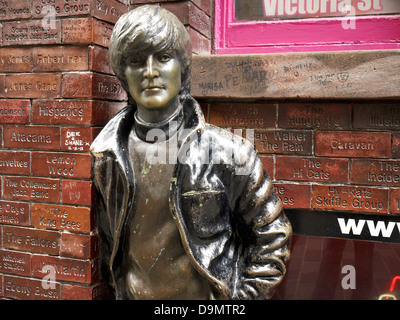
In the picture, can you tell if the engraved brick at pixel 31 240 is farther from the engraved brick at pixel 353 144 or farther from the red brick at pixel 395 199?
the red brick at pixel 395 199

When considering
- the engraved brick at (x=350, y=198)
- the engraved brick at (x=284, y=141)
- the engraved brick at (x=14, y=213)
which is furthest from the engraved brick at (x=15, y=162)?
the engraved brick at (x=350, y=198)

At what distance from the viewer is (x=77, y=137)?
185cm

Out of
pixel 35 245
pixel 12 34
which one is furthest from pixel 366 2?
pixel 35 245

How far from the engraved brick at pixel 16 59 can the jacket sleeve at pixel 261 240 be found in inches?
47.2

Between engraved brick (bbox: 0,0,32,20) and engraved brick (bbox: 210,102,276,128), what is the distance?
98cm

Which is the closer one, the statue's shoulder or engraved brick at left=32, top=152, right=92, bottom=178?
the statue's shoulder

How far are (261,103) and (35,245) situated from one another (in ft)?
4.28

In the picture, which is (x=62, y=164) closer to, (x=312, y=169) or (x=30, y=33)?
(x=30, y=33)

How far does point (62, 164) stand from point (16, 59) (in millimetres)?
551

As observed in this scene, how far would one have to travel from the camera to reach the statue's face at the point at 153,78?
4.16 feet

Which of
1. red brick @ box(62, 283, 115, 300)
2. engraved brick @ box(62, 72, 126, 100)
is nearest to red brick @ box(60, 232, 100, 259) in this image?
red brick @ box(62, 283, 115, 300)

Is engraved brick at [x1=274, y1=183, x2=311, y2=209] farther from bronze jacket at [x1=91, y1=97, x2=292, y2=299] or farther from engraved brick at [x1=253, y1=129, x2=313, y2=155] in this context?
bronze jacket at [x1=91, y1=97, x2=292, y2=299]

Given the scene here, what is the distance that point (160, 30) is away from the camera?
1244 millimetres

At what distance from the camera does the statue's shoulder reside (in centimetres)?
138
